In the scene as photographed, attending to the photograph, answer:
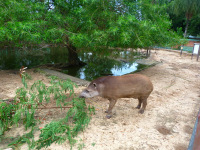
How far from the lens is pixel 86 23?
6.20 meters

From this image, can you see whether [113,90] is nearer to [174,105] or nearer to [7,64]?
[174,105]

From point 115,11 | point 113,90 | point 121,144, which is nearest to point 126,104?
point 113,90

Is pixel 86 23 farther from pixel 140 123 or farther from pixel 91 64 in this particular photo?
pixel 91 64

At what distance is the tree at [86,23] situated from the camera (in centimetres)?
548

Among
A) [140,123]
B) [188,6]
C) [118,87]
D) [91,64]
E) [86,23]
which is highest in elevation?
[188,6]

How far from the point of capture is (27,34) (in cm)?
531

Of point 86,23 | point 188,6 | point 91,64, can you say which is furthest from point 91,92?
point 188,6

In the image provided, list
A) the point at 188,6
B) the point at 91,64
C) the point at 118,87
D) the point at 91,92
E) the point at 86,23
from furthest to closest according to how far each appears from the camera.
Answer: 1. the point at 188,6
2. the point at 91,64
3. the point at 86,23
4. the point at 91,92
5. the point at 118,87

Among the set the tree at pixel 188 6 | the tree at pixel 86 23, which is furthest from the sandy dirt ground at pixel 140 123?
the tree at pixel 188 6

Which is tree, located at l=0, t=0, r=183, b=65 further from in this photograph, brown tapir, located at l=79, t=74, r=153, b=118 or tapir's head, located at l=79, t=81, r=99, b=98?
tapir's head, located at l=79, t=81, r=99, b=98

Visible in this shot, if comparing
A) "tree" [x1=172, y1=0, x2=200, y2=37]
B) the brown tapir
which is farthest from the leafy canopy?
"tree" [x1=172, y1=0, x2=200, y2=37]

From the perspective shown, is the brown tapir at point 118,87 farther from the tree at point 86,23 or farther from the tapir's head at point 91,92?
the tree at point 86,23

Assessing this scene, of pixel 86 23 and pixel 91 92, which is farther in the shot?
pixel 86 23

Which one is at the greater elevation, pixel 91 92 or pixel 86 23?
pixel 86 23
